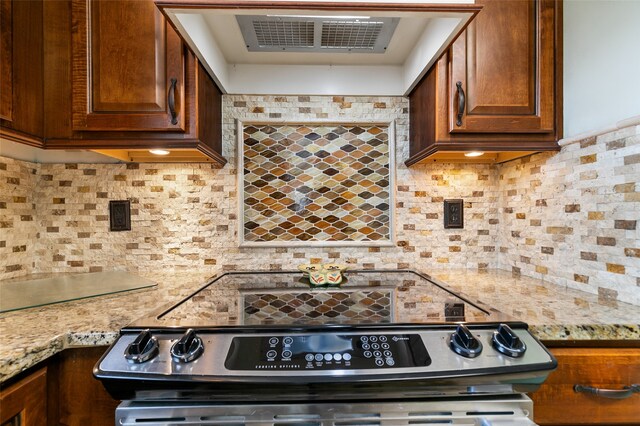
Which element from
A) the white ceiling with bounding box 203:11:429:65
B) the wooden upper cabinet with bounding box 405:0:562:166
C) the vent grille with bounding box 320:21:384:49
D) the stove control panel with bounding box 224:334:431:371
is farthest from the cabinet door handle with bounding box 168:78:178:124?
the wooden upper cabinet with bounding box 405:0:562:166

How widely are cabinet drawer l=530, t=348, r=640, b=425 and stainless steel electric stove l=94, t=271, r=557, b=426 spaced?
15 centimetres

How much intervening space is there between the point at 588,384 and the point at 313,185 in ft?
4.11

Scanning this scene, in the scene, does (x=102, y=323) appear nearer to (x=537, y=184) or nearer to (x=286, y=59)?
(x=286, y=59)

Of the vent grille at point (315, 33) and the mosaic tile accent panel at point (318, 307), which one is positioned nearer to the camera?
the mosaic tile accent panel at point (318, 307)

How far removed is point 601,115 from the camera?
3.83ft

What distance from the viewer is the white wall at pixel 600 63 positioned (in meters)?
1.08

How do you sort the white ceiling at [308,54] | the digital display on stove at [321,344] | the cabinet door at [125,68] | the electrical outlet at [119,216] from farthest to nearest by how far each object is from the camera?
1. the electrical outlet at [119,216]
2. the white ceiling at [308,54]
3. the cabinet door at [125,68]
4. the digital display on stove at [321,344]

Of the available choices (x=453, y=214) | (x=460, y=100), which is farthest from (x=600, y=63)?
(x=453, y=214)

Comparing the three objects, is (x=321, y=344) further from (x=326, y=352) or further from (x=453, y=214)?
(x=453, y=214)

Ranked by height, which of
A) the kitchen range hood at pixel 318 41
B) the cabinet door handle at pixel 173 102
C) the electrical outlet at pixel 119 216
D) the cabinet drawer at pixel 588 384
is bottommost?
the cabinet drawer at pixel 588 384

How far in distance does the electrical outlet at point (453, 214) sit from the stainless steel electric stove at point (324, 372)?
853 mm

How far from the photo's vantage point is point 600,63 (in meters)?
1.18

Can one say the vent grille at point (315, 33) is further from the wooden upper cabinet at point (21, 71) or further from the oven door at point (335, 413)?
the oven door at point (335, 413)

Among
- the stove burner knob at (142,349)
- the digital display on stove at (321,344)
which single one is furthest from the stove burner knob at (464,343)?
the stove burner knob at (142,349)
